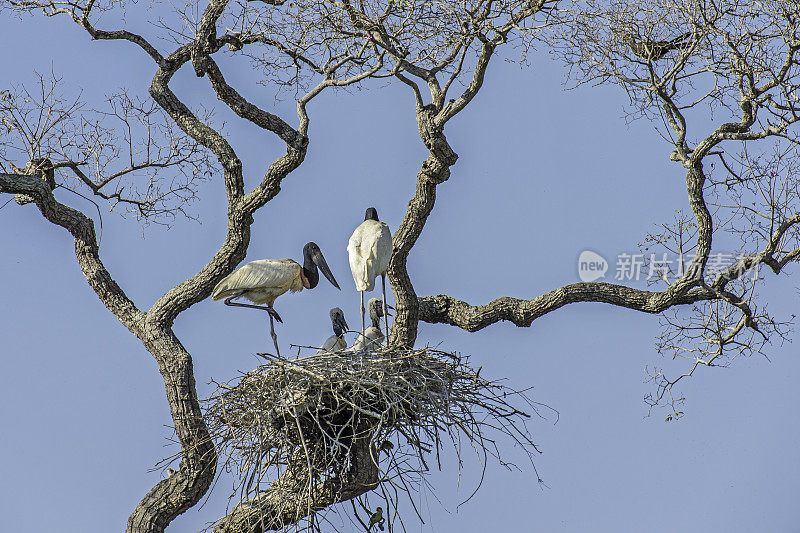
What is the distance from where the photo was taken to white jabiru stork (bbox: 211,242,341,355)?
10039mm

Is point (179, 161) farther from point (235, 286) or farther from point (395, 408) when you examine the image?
point (395, 408)

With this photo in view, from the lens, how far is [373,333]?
9836 mm

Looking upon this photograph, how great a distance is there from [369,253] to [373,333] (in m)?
0.80

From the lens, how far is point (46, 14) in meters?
10.0

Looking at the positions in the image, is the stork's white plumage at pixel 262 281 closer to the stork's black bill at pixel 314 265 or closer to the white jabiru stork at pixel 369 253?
the stork's black bill at pixel 314 265

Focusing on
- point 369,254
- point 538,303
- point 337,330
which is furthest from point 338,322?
point 538,303

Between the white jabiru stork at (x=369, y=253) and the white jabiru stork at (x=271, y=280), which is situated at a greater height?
Result: the white jabiru stork at (x=271, y=280)

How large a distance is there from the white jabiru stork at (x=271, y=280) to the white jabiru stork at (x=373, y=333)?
0.60 m

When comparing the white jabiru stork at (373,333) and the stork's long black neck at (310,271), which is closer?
the white jabiru stork at (373,333)

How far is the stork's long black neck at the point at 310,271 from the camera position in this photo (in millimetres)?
10750

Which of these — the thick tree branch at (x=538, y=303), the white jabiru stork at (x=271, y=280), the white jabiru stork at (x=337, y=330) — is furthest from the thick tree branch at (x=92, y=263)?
the thick tree branch at (x=538, y=303)

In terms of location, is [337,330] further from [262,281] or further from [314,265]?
[314,265]

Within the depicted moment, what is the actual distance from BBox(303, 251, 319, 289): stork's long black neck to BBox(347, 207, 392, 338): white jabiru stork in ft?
3.74

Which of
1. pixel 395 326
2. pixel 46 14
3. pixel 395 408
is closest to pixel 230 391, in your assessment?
pixel 395 408
